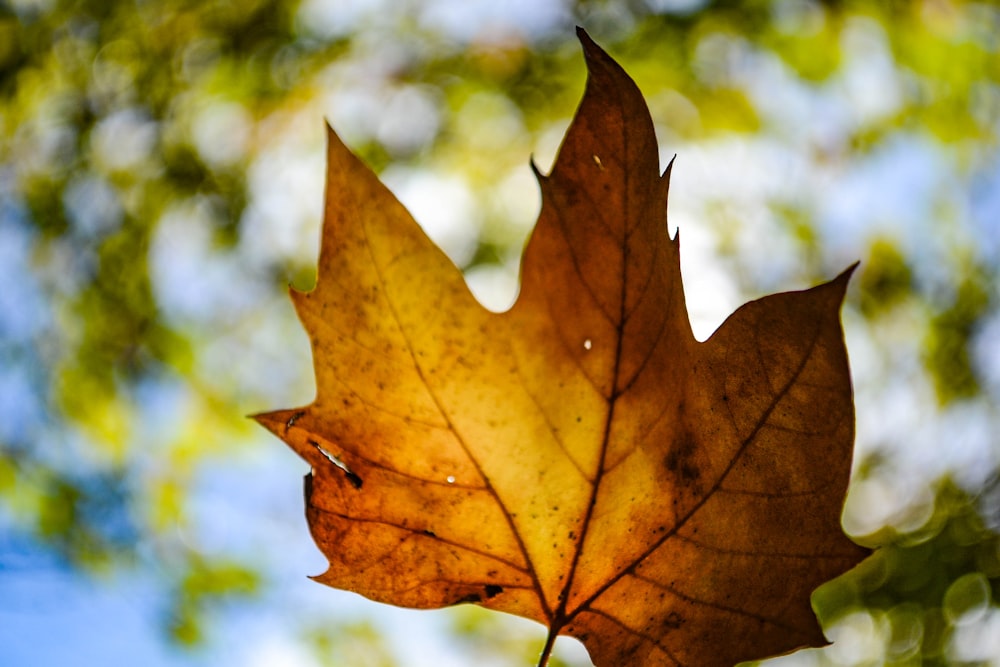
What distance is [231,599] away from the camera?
3.48m

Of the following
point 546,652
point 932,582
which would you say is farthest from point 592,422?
point 932,582

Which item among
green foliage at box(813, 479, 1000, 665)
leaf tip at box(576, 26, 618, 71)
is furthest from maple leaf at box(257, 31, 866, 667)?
green foliage at box(813, 479, 1000, 665)

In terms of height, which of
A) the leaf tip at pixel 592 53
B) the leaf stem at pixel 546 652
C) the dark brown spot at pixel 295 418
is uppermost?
the leaf tip at pixel 592 53

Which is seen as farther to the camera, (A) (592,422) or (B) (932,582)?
(B) (932,582)

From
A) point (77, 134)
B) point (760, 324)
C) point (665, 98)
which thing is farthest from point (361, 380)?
point (77, 134)

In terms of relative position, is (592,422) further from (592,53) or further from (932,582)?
(932,582)

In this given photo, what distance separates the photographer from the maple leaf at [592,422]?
408 mm

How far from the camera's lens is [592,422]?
43 centimetres

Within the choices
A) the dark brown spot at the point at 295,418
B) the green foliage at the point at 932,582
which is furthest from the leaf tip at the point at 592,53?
the green foliage at the point at 932,582

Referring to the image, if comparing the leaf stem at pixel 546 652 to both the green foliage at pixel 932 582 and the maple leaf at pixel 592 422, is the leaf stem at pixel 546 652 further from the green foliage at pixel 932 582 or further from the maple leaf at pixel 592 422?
the green foliage at pixel 932 582

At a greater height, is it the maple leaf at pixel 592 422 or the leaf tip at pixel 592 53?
the leaf tip at pixel 592 53

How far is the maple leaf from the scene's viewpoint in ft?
1.34

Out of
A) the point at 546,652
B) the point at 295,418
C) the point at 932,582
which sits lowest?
the point at 546,652

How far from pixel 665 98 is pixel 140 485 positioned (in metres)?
3.16
